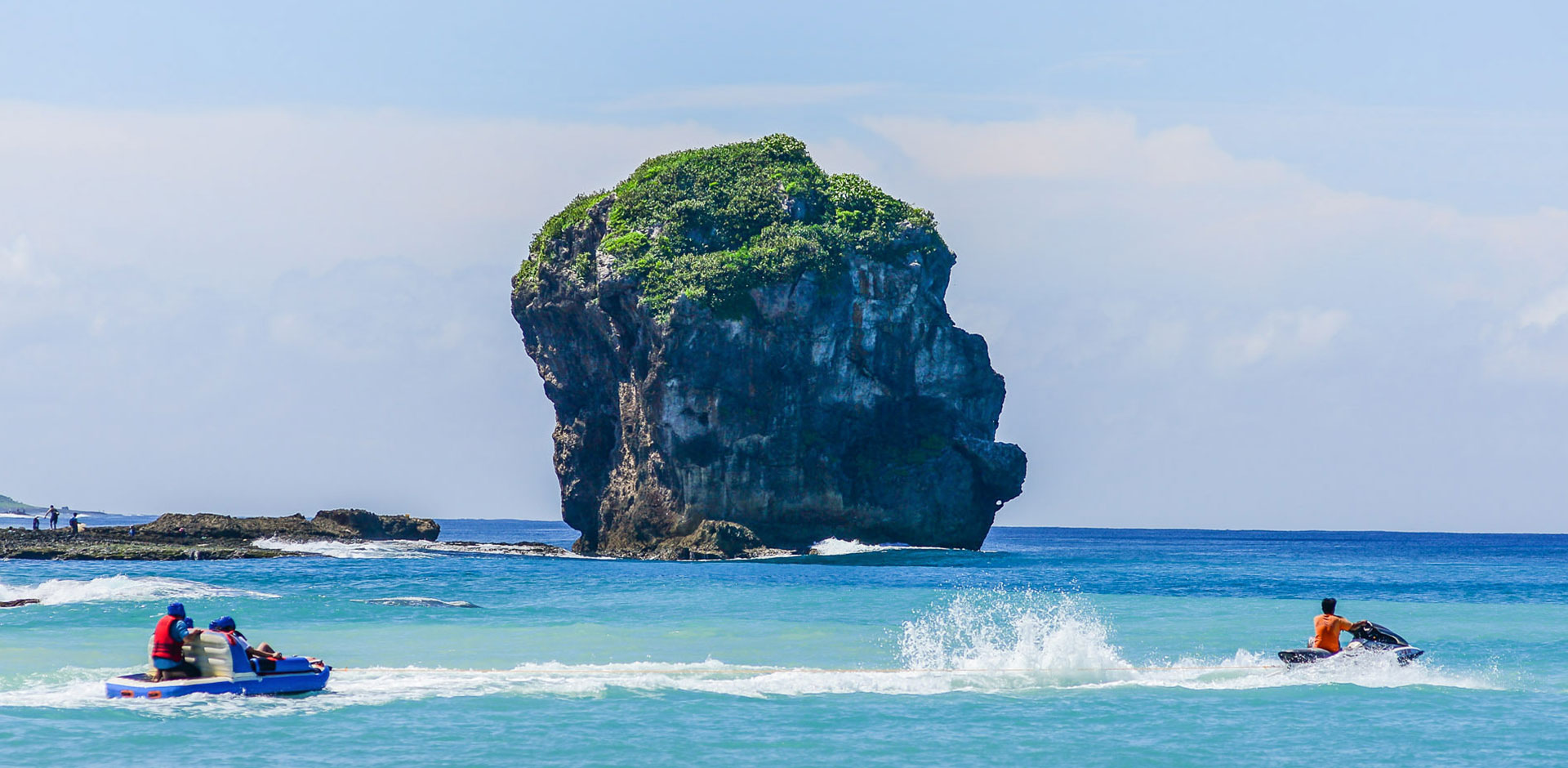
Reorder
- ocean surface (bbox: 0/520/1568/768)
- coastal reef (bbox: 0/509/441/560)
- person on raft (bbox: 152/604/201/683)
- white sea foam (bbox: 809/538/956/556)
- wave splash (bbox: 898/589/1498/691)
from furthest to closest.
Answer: white sea foam (bbox: 809/538/956/556) < coastal reef (bbox: 0/509/441/560) < wave splash (bbox: 898/589/1498/691) < person on raft (bbox: 152/604/201/683) < ocean surface (bbox: 0/520/1568/768)

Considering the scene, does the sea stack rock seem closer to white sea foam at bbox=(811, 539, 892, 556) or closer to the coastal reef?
white sea foam at bbox=(811, 539, 892, 556)

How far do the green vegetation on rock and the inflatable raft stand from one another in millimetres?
48164

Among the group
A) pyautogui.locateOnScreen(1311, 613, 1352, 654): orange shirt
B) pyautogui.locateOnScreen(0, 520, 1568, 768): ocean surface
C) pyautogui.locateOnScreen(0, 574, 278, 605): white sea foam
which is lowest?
pyautogui.locateOnScreen(0, 520, 1568, 768): ocean surface

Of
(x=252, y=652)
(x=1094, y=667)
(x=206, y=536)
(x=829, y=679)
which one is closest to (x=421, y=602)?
(x=252, y=652)

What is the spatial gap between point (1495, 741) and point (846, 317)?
54433 millimetres

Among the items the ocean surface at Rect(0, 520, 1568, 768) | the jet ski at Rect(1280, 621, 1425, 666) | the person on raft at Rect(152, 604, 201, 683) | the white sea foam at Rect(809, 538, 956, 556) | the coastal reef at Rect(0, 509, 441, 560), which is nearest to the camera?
the ocean surface at Rect(0, 520, 1568, 768)

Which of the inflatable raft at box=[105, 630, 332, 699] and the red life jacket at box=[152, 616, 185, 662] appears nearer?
the inflatable raft at box=[105, 630, 332, 699]

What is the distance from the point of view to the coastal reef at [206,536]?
217 feet

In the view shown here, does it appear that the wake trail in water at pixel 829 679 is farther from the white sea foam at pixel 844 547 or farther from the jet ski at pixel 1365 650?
the white sea foam at pixel 844 547

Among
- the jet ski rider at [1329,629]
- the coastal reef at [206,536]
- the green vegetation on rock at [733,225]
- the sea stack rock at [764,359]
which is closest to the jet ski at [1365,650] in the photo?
the jet ski rider at [1329,629]

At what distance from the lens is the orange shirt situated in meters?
26.8

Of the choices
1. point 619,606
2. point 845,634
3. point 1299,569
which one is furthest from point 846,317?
point 845,634

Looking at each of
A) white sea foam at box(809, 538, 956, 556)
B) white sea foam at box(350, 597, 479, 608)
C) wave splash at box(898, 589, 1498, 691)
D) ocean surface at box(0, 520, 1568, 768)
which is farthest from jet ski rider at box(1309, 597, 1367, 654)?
white sea foam at box(809, 538, 956, 556)

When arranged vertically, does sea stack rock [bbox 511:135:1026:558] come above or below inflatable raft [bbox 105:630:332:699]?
above
